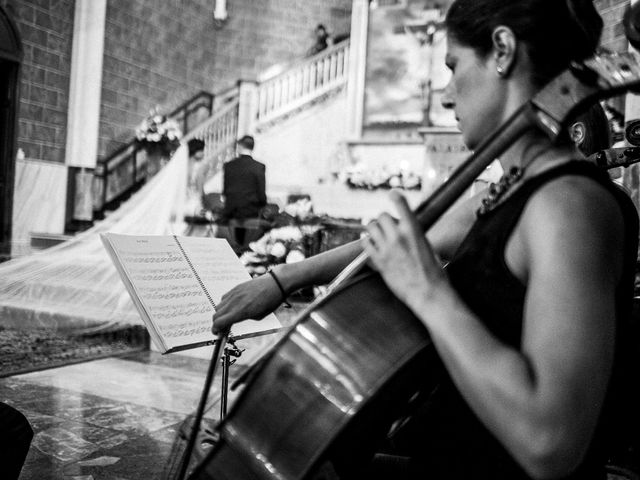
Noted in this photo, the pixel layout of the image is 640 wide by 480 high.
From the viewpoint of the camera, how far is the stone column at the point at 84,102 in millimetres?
9945

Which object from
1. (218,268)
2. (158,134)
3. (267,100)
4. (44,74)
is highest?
(267,100)

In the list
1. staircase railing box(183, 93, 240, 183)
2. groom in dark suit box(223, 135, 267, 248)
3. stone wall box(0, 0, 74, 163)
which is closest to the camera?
groom in dark suit box(223, 135, 267, 248)

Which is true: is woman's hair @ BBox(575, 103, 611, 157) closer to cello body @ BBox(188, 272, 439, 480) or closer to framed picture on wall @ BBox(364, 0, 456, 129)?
cello body @ BBox(188, 272, 439, 480)

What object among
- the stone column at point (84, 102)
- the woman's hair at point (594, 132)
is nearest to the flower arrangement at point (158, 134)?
the stone column at point (84, 102)

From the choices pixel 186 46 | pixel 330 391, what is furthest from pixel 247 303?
pixel 186 46

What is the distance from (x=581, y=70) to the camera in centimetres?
86

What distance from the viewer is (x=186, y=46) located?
13.0 m

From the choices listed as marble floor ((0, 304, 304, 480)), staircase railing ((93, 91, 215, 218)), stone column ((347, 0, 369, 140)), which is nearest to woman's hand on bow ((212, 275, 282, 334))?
marble floor ((0, 304, 304, 480))

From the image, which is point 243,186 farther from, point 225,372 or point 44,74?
point 225,372

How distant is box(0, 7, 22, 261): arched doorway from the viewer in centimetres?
873

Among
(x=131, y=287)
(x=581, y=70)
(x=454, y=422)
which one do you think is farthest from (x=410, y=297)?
(x=131, y=287)

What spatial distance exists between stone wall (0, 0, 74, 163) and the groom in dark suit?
3707 millimetres

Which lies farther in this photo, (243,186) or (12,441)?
(243,186)

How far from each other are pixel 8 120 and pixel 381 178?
17.6ft
